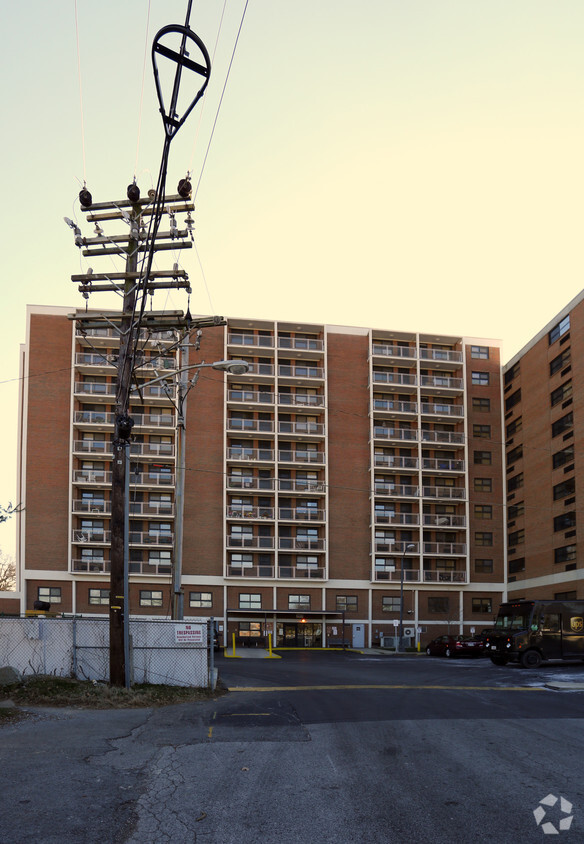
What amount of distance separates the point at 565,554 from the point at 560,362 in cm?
1361

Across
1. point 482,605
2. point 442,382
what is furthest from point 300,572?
point 442,382

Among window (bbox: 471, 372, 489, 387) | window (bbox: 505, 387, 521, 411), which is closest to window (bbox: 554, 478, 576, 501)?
window (bbox: 505, 387, 521, 411)

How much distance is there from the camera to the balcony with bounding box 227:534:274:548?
60250mm

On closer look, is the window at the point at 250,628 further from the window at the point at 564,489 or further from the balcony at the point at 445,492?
the window at the point at 564,489

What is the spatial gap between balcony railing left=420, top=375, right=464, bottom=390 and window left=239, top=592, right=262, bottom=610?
70.5 ft

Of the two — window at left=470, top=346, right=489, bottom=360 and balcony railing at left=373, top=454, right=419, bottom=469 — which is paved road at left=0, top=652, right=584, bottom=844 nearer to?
balcony railing at left=373, top=454, right=419, bottom=469

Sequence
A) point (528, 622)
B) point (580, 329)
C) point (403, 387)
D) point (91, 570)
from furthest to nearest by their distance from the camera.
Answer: point (403, 387) < point (91, 570) < point (580, 329) < point (528, 622)

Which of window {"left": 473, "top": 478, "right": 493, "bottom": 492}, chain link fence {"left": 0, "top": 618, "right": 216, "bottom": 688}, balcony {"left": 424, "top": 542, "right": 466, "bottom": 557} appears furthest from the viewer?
window {"left": 473, "top": 478, "right": 493, "bottom": 492}

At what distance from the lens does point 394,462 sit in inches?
2498

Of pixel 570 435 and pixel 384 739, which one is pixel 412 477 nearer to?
pixel 570 435

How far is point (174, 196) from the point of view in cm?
2016

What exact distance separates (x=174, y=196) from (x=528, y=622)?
22593mm

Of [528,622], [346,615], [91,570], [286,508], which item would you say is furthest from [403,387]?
[528,622]

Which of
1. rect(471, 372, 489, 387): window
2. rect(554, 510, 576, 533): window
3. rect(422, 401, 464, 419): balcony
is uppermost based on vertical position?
rect(471, 372, 489, 387): window
